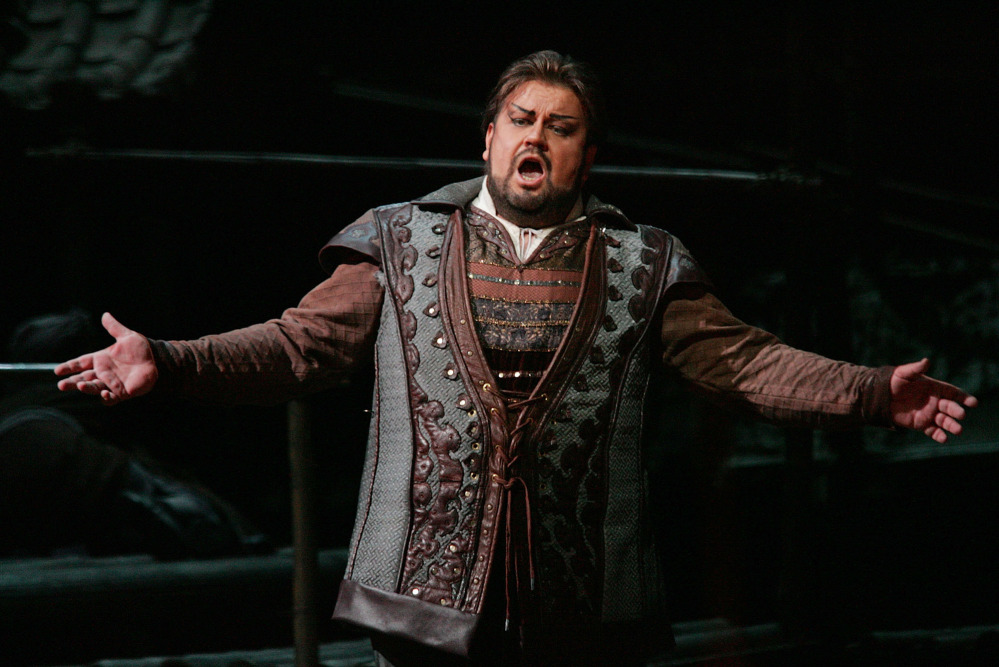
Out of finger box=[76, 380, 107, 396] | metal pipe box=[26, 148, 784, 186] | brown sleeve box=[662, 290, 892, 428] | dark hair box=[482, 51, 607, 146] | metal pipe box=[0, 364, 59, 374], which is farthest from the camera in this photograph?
metal pipe box=[26, 148, 784, 186]

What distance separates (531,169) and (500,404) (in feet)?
1.53

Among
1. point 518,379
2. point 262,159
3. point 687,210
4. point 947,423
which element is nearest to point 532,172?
point 518,379

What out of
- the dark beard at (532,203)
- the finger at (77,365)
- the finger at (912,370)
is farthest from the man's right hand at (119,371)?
the finger at (912,370)

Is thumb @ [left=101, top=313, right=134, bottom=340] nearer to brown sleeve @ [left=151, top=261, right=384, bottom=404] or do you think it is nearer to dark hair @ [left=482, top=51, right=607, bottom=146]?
brown sleeve @ [left=151, top=261, right=384, bottom=404]

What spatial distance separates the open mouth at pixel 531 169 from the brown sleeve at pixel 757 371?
0.36 metres

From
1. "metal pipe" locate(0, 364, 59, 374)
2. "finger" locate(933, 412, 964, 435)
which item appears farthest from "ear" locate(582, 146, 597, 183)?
"metal pipe" locate(0, 364, 59, 374)

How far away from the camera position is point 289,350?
213cm

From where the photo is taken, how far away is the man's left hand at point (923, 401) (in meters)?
2.02

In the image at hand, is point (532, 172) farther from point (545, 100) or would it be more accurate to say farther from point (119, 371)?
point (119, 371)

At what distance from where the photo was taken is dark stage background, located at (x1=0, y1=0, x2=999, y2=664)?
312 centimetres

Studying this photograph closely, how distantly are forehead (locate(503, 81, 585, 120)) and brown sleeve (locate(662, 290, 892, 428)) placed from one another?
1.39ft

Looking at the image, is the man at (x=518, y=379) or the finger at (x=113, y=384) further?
the man at (x=518, y=379)

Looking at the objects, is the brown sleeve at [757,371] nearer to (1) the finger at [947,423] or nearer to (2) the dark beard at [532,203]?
(1) the finger at [947,423]

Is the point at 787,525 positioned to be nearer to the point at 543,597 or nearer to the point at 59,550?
the point at 543,597
